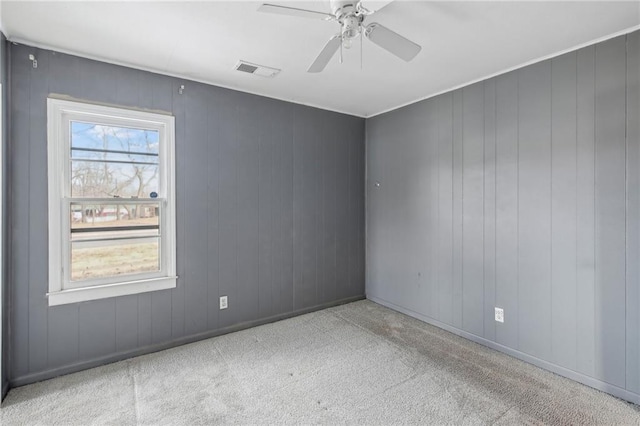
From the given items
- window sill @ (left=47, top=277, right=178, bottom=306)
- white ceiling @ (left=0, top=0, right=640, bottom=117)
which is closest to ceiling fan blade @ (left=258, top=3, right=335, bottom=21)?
white ceiling @ (left=0, top=0, right=640, bottom=117)

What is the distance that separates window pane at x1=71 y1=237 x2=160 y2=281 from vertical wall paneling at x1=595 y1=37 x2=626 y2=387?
3.48 metres

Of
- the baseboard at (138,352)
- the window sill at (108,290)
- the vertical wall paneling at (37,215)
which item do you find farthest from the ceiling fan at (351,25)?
the baseboard at (138,352)

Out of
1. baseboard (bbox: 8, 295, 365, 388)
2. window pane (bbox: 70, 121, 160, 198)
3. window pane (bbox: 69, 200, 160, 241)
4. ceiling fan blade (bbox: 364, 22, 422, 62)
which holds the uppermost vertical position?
ceiling fan blade (bbox: 364, 22, 422, 62)

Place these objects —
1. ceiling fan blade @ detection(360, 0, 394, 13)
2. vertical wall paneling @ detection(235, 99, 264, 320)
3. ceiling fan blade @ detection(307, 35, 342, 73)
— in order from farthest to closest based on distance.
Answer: vertical wall paneling @ detection(235, 99, 264, 320)
ceiling fan blade @ detection(307, 35, 342, 73)
ceiling fan blade @ detection(360, 0, 394, 13)

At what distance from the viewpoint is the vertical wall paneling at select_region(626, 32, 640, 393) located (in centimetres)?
208

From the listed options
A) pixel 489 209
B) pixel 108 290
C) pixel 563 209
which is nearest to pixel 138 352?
pixel 108 290

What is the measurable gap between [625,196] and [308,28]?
237 centimetres

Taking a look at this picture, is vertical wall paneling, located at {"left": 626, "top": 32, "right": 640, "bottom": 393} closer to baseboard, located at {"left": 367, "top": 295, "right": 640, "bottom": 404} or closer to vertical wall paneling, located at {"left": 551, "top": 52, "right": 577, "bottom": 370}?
baseboard, located at {"left": 367, "top": 295, "right": 640, "bottom": 404}

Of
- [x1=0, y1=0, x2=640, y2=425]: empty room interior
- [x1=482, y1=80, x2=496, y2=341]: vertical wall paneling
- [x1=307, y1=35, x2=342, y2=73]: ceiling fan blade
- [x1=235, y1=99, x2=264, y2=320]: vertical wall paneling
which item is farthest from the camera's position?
[x1=235, y1=99, x2=264, y2=320]: vertical wall paneling

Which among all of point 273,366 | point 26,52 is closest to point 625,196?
point 273,366

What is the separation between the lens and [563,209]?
7.93 ft

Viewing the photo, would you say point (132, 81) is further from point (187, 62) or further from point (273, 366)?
point (273, 366)

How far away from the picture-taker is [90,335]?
8.24 ft

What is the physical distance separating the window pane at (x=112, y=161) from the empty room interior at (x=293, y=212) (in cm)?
2
